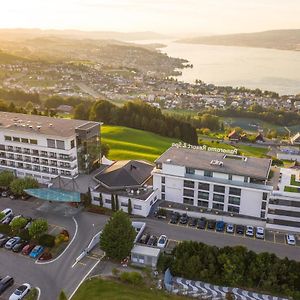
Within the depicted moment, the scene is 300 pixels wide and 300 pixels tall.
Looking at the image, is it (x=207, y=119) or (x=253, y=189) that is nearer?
(x=253, y=189)

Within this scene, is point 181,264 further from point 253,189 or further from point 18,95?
point 18,95

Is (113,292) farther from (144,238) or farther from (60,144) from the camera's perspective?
(60,144)

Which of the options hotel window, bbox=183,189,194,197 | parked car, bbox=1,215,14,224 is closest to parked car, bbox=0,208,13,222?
parked car, bbox=1,215,14,224

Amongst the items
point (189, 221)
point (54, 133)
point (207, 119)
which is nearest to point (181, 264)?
point (189, 221)

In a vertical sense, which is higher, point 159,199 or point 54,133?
point 54,133

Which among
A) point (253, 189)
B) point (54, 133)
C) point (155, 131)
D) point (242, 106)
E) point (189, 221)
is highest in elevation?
point (54, 133)

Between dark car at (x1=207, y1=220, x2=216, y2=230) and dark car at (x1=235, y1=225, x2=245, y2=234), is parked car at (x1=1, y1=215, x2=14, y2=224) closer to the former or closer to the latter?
dark car at (x1=207, y1=220, x2=216, y2=230)

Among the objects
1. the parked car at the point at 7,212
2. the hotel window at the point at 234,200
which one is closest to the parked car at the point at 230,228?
the hotel window at the point at 234,200

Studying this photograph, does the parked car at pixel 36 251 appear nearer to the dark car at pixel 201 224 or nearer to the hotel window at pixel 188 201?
the dark car at pixel 201 224
